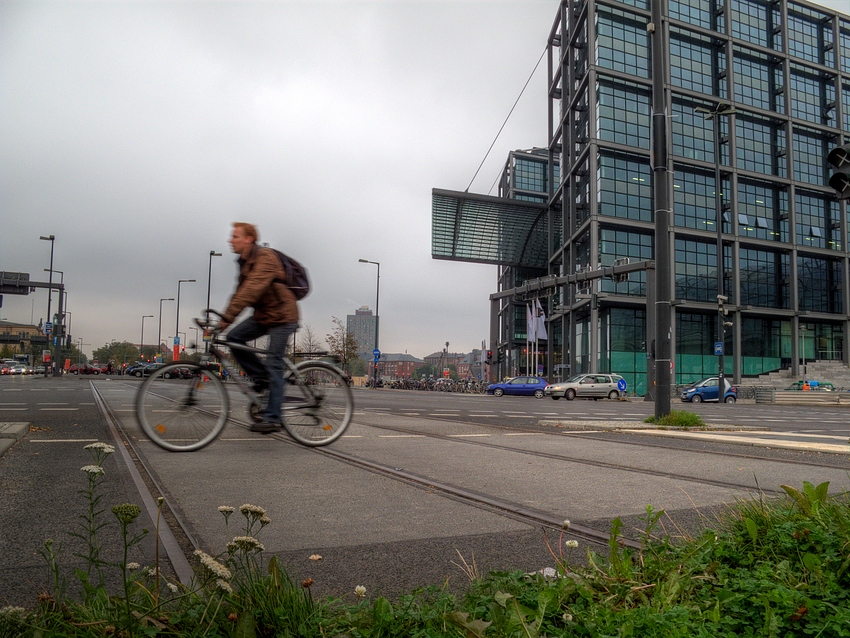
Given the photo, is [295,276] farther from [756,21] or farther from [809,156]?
[809,156]

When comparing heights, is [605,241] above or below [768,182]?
below

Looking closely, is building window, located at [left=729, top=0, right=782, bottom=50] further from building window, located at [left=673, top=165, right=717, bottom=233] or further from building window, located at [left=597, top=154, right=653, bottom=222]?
building window, located at [left=597, top=154, right=653, bottom=222]

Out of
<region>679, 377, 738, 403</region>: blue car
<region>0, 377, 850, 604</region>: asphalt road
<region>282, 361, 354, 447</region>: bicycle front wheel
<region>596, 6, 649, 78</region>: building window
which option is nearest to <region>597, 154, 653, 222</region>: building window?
<region>596, 6, 649, 78</region>: building window

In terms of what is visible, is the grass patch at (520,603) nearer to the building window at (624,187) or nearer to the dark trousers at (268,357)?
the dark trousers at (268,357)

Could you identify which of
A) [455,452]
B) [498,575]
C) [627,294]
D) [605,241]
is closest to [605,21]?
[605,241]

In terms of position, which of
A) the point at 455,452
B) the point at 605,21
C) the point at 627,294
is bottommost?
the point at 455,452

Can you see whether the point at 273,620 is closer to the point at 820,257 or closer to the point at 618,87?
the point at 618,87

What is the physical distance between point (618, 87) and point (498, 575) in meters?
54.3

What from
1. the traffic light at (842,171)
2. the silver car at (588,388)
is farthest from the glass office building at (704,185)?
the traffic light at (842,171)

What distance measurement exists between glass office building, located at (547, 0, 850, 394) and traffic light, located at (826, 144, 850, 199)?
45.7 metres

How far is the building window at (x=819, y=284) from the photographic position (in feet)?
191

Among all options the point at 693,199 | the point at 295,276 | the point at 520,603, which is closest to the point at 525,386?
the point at 693,199

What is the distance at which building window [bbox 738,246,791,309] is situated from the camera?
55.6m

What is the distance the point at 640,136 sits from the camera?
171 feet
